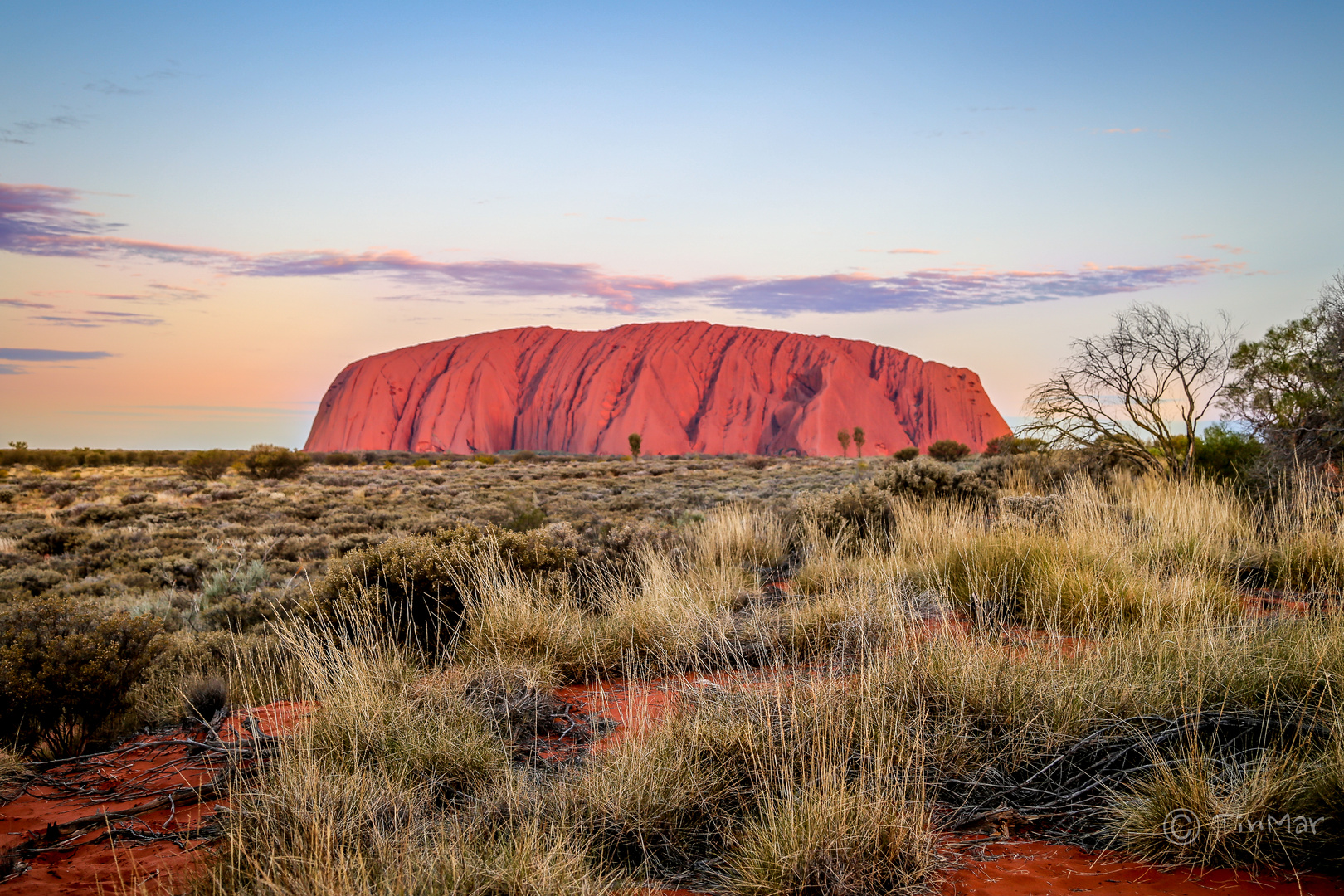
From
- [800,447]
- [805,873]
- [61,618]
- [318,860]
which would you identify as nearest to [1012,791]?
[805,873]

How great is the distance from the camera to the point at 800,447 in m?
72.6

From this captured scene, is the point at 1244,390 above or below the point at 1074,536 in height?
above

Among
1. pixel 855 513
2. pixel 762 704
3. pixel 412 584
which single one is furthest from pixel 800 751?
pixel 855 513

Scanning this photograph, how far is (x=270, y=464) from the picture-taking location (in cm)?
2873

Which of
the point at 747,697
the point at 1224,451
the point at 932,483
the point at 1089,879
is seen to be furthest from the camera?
the point at 1224,451

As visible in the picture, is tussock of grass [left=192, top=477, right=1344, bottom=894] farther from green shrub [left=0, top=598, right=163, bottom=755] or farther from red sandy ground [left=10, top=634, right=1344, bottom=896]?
green shrub [left=0, top=598, right=163, bottom=755]

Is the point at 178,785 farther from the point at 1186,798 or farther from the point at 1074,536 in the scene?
the point at 1074,536

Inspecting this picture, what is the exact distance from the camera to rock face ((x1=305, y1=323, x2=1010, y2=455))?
7500 cm

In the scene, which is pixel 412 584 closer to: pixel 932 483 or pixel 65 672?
pixel 65 672

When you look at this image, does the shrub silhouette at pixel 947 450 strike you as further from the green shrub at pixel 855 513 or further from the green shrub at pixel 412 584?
the green shrub at pixel 412 584

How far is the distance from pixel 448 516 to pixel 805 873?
12.8 meters

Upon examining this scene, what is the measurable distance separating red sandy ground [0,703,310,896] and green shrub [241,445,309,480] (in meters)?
27.6

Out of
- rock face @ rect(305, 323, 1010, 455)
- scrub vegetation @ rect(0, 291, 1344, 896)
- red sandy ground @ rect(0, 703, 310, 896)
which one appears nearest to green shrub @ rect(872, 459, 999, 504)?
scrub vegetation @ rect(0, 291, 1344, 896)

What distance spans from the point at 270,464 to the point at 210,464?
4.42 m
